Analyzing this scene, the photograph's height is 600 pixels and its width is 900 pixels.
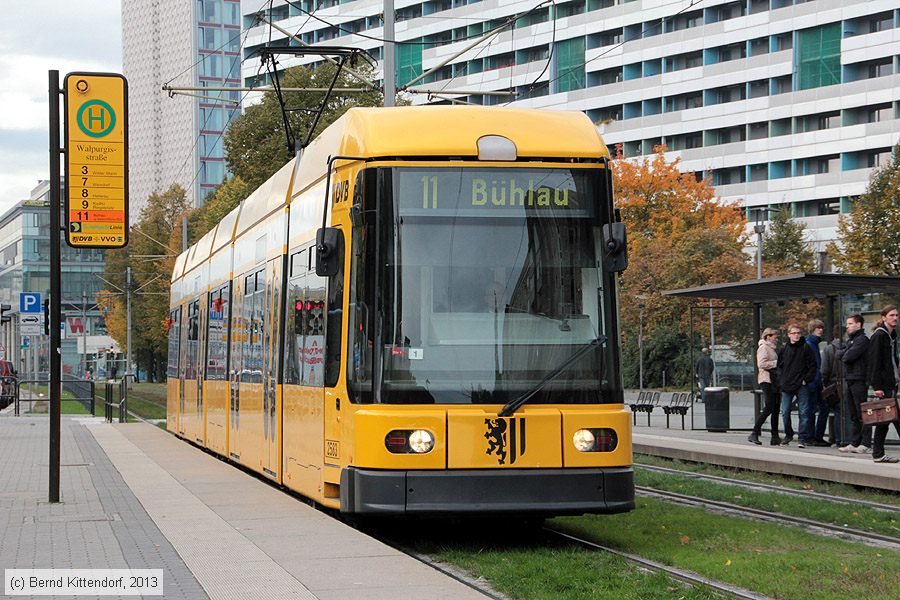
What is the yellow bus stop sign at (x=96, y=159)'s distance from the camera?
549 inches

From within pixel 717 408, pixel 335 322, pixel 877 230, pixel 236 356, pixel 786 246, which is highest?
pixel 786 246

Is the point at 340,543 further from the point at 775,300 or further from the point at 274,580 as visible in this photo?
the point at 775,300

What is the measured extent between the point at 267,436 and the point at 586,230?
5.63 metres

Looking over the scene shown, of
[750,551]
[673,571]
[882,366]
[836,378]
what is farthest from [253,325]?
[836,378]

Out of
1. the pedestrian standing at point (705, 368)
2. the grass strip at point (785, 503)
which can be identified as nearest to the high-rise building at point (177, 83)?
the pedestrian standing at point (705, 368)

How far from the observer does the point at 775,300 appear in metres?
23.2

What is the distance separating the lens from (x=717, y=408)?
25719 millimetres

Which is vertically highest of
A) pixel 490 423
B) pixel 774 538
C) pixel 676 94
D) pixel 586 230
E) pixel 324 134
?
pixel 676 94

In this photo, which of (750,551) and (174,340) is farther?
(174,340)

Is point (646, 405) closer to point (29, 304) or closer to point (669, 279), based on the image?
point (29, 304)

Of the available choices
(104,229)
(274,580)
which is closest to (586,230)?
(274,580)

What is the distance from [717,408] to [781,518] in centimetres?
1281

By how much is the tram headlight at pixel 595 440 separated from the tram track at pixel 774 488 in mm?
3933

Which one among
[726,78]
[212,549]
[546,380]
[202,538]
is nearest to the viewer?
[212,549]
